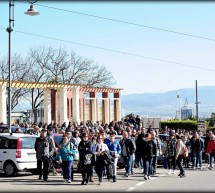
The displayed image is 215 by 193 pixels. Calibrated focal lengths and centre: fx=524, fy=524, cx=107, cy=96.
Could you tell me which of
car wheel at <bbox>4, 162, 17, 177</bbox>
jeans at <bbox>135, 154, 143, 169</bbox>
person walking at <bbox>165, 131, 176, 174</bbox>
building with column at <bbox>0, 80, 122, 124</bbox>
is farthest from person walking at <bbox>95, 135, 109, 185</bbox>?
building with column at <bbox>0, 80, 122, 124</bbox>

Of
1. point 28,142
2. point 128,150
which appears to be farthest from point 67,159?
point 128,150

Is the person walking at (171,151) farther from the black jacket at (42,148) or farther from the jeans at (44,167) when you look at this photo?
the jeans at (44,167)

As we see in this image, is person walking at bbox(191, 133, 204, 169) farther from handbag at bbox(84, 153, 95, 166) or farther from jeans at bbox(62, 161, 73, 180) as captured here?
jeans at bbox(62, 161, 73, 180)

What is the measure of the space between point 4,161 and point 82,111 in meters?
32.1

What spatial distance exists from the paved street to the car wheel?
24 centimetres

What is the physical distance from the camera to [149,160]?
18.2 m

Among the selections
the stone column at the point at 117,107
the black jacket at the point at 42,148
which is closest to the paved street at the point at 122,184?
the black jacket at the point at 42,148

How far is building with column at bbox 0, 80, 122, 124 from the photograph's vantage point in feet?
137

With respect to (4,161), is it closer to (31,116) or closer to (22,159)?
(22,159)

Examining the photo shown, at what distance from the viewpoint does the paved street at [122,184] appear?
50.3 ft

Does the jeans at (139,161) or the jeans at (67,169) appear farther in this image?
the jeans at (139,161)

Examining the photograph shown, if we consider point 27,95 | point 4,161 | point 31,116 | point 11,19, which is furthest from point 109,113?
point 4,161

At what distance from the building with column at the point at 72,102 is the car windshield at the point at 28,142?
17.9 metres

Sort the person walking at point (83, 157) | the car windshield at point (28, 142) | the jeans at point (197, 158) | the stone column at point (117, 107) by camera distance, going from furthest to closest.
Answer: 1. the stone column at point (117, 107)
2. the jeans at point (197, 158)
3. the car windshield at point (28, 142)
4. the person walking at point (83, 157)
